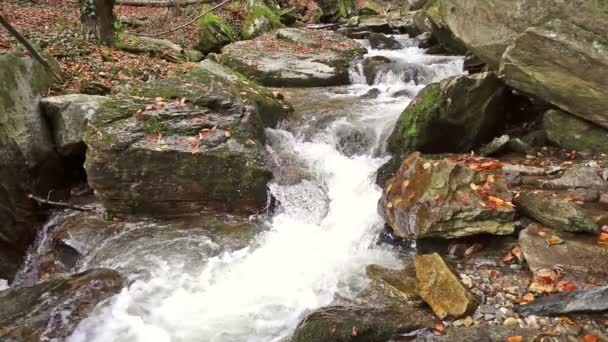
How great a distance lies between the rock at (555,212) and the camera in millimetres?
4781

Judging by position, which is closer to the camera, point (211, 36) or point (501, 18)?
point (501, 18)

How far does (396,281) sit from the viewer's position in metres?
4.98

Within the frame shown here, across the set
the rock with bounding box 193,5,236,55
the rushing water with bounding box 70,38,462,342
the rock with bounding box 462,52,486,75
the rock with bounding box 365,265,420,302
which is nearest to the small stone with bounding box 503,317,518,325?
the rock with bounding box 365,265,420,302

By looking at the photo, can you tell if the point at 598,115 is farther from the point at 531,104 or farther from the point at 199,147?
the point at 199,147

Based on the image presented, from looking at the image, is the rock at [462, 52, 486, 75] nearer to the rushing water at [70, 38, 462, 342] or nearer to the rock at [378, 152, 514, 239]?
the rushing water at [70, 38, 462, 342]

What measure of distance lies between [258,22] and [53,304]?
551 inches

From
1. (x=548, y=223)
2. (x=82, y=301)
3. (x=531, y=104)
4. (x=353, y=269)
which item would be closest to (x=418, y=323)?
(x=353, y=269)

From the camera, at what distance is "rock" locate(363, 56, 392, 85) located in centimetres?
1176

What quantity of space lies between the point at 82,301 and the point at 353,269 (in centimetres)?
320

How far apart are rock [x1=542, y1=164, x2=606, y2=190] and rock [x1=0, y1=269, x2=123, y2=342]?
5.64 meters

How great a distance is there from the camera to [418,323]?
13.9ft

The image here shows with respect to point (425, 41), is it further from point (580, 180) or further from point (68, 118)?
point (68, 118)

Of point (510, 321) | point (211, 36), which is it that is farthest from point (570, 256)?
point (211, 36)

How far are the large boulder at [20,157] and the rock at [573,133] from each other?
8.10 metres
